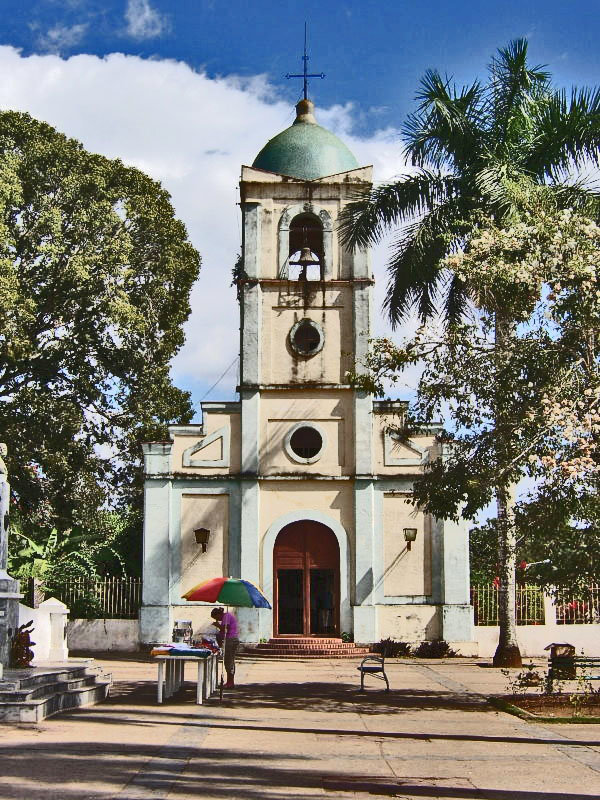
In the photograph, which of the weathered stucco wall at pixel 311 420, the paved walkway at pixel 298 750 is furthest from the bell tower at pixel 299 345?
the paved walkway at pixel 298 750

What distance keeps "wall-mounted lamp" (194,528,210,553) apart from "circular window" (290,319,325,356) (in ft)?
16.4

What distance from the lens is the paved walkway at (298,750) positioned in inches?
365

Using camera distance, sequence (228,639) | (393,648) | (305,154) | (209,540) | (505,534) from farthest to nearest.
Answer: (305,154)
(209,540)
(393,648)
(228,639)
(505,534)

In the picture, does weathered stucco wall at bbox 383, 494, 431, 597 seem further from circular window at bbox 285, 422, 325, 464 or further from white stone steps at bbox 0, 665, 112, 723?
white stone steps at bbox 0, 665, 112, 723

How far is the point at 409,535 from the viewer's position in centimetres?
2602

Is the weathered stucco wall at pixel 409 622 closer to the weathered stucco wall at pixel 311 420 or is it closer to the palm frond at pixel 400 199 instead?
the weathered stucco wall at pixel 311 420

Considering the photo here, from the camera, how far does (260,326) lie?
88.0ft

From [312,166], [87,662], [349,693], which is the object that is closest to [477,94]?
[312,166]

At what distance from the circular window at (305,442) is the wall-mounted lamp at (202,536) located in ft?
9.20

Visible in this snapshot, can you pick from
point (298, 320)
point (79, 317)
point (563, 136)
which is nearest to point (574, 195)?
point (563, 136)

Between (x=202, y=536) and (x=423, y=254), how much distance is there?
9.68 meters

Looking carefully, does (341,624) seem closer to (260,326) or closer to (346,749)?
(260,326)

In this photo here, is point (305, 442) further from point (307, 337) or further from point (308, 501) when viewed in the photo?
point (307, 337)

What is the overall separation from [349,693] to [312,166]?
14.9m
